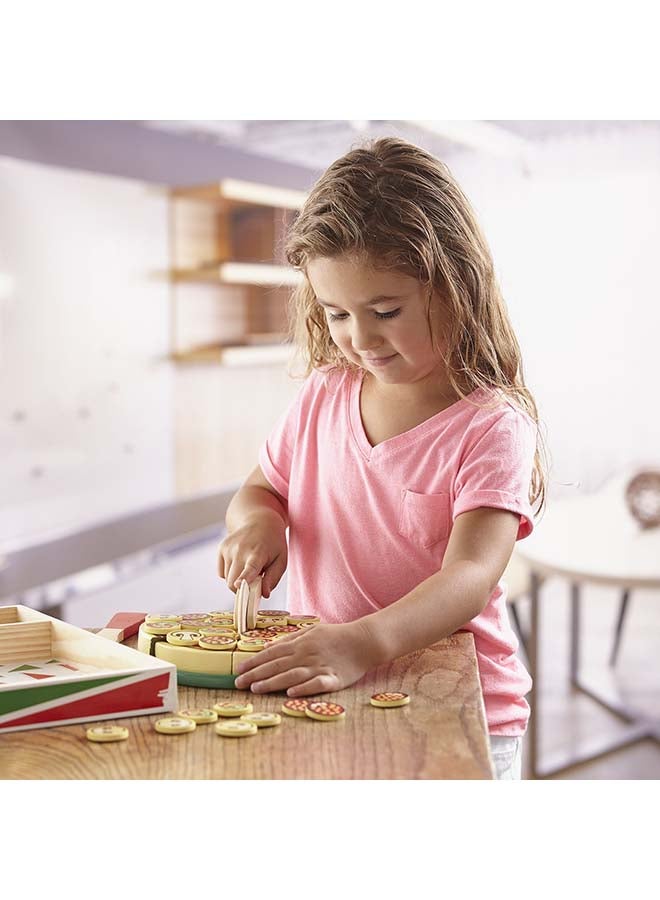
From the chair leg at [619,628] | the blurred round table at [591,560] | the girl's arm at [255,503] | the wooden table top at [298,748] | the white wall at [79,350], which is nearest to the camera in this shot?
the wooden table top at [298,748]

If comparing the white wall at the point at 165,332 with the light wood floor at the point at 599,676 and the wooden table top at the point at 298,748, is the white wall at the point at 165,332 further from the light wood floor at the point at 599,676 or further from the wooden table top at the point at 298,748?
the wooden table top at the point at 298,748

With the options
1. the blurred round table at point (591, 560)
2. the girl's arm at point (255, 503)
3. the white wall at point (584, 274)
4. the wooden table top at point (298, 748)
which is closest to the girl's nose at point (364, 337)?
the girl's arm at point (255, 503)

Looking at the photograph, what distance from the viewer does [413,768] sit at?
2.23 ft

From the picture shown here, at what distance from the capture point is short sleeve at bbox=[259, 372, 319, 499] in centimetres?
126

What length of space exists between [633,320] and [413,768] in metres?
4.21

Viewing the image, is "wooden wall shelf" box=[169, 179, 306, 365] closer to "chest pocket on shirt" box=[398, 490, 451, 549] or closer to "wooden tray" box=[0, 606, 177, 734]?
"chest pocket on shirt" box=[398, 490, 451, 549]

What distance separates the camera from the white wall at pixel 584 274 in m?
4.61

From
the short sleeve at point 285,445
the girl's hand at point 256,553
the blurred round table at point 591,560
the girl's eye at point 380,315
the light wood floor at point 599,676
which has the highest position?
the girl's eye at point 380,315

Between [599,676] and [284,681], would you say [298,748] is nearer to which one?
[284,681]

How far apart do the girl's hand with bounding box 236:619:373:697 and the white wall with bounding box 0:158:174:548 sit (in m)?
2.12

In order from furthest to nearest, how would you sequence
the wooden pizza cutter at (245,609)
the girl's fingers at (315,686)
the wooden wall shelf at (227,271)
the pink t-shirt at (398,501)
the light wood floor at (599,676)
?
the wooden wall shelf at (227,271), the light wood floor at (599,676), the pink t-shirt at (398,501), the wooden pizza cutter at (245,609), the girl's fingers at (315,686)

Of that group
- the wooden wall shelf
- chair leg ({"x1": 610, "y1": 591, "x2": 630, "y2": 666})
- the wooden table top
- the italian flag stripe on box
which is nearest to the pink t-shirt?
the wooden table top

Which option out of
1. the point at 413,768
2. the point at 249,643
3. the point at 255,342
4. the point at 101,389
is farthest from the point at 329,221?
the point at 255,342

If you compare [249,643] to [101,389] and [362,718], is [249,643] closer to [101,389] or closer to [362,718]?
[362,718]
